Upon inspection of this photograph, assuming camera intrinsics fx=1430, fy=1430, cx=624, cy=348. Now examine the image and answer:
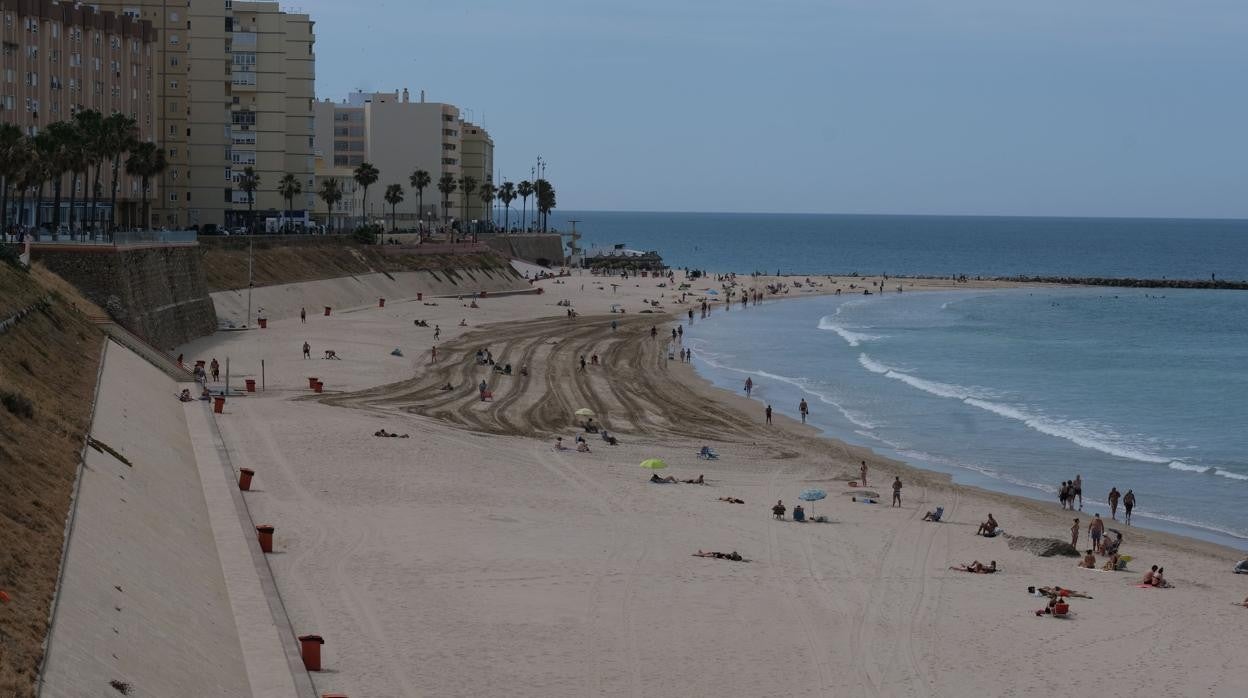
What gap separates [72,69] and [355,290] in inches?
819

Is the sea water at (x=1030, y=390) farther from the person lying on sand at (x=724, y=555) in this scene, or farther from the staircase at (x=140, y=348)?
the staircase at (x=140, y=348)

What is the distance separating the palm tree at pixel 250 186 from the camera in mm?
95250

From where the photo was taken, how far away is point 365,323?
76312 millimetres

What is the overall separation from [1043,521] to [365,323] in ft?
156

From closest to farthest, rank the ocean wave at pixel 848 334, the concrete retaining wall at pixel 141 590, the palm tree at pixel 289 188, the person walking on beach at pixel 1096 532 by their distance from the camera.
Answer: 1. the concrete retaining wall at pixel 141 590
2. the person walking on beach at pixel 1096 532
3. the ocean wave at pixel 848 334
4. the palm tree at pixel 289 188

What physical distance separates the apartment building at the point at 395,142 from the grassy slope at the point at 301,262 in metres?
53.9

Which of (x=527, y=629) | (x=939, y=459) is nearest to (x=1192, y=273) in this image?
(x=939, y=459)

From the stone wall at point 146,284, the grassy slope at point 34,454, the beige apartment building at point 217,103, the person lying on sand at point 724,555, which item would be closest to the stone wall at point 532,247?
the beige apartment building at point 217,103

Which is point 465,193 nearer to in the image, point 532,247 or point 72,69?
point 532,247

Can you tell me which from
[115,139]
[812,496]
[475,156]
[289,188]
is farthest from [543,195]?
[812,496]

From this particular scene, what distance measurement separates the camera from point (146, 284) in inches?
2205

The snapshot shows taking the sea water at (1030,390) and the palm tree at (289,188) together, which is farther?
the palm tree at (289,188)

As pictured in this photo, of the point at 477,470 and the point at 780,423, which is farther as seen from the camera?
the point at 780,423

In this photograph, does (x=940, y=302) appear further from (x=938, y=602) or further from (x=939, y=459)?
(x=938, y=602)
